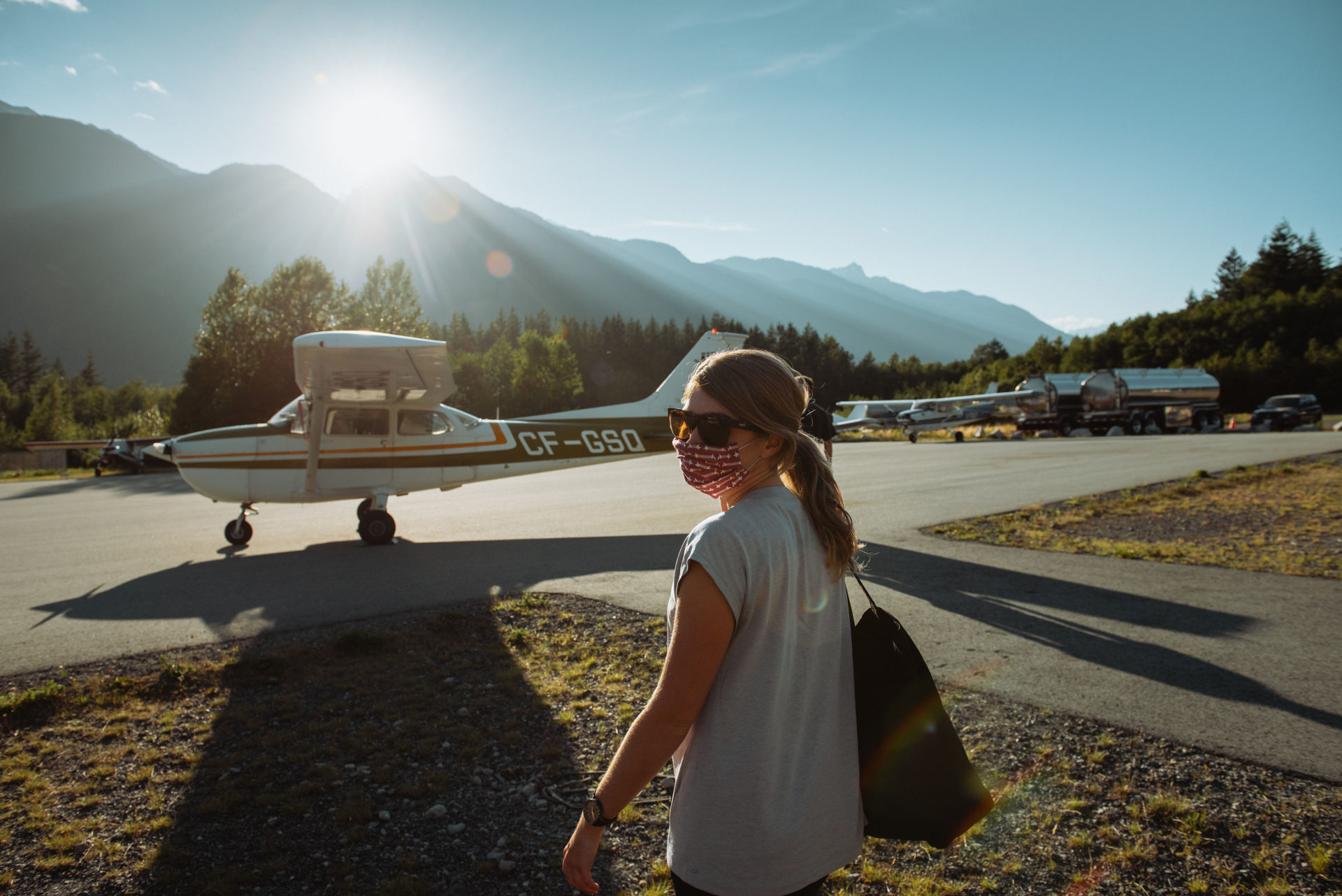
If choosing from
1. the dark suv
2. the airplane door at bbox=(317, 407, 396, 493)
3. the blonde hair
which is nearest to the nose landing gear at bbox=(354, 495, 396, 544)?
the airplane door at bbox=(317, 407, 396, 493)

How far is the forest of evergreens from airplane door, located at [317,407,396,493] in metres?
20.2

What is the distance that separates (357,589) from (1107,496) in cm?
1291

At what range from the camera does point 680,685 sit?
129cm

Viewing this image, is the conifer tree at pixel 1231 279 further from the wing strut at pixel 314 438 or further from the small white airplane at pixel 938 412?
the wing strut at pixel 314 438

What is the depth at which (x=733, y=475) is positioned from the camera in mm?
1564

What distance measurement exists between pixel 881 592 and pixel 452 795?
462cm

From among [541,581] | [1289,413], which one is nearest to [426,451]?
[541,581]

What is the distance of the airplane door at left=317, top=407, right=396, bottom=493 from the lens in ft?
34.6

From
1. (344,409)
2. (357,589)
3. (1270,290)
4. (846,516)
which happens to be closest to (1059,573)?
(846,516)

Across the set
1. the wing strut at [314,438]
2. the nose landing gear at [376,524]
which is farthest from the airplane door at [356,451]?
the nose landing gear at [376,524]

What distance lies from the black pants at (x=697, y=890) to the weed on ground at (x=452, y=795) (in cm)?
133

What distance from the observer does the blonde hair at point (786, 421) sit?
1.48m

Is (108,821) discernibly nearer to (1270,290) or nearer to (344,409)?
(344,409)

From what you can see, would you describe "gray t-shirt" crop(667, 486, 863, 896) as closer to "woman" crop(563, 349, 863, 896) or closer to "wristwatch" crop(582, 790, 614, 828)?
"woman" crop(563, 349, 863, 896)
